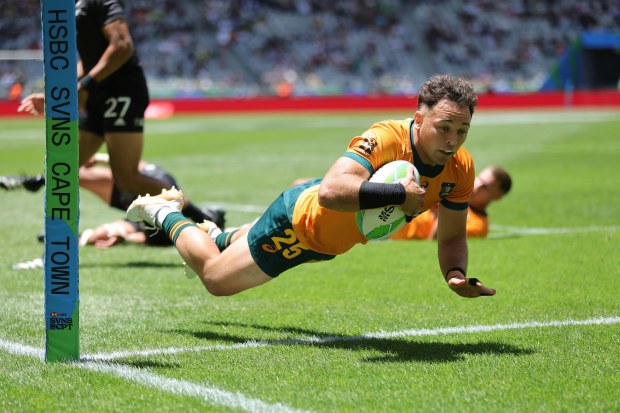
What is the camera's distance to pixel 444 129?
17.4ft

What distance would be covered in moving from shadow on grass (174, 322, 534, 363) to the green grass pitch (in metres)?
0.02

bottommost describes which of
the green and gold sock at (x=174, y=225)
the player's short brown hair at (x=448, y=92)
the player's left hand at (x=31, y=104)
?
the green and gold sock at (x=174, y=225)

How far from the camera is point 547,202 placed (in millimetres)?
13711

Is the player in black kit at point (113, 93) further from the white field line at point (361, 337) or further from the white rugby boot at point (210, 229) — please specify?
the white field line at point (361, 337)

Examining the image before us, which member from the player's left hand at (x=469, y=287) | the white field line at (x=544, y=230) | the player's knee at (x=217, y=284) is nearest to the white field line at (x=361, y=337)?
the player's knee at (x=217, y=284)

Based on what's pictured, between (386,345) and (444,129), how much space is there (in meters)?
1.33

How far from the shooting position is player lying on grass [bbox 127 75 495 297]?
16.8ft

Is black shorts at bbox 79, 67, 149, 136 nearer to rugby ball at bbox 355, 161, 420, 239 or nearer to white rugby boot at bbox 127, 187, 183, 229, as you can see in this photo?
white rugby boot at bbox 127, 187, 183, 229

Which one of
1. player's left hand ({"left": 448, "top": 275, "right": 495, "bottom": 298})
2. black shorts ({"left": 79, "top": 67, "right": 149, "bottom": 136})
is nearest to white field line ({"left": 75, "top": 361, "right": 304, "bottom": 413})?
player's left hand ({"left": 448, "top": 275, "right": 495, "bottom": 298})

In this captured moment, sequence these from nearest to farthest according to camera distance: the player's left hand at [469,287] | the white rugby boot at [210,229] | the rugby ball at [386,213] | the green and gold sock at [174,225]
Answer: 1. the rugby ball at [386,213]
2. the player's left hand at [469,287]
3. the green and gold sock at [174,225]
4. the white rugby boot at [210,229]

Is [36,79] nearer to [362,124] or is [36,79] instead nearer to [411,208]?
[362,124]

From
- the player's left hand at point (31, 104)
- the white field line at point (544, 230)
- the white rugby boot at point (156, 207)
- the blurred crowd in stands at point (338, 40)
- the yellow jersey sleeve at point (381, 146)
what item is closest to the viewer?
the yellow jersey sleeve at point (381, 146)

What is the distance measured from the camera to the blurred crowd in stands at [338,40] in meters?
52.4

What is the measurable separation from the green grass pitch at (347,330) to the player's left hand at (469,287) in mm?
335
